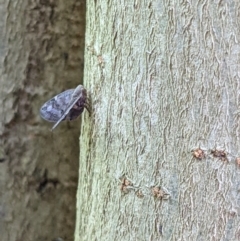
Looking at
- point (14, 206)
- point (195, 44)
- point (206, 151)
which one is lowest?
point (14, 206)

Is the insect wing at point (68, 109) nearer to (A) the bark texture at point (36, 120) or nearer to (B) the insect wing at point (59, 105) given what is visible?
(B) the insect wing at point (59, 105)

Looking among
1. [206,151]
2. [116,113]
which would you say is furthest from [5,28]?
[206,151]

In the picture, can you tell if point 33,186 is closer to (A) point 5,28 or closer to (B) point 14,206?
(B) point 14,206

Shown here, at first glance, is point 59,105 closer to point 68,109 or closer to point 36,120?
point 68,109

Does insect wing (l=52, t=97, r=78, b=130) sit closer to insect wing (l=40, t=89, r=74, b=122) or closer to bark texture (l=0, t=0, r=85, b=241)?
insect wing (l=40, t=89, r=74, b=122)

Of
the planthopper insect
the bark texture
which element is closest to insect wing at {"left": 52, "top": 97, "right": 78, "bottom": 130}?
the planthopper insect

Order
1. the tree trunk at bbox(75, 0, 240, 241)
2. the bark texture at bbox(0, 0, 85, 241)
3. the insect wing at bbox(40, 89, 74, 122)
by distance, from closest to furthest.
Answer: the tree trunk at bbox(75, 0, 240, 241) → the insect wing at bbox(40, 89, 74, 122) → the bark texture at bbox(0, 0, 85, 241)
